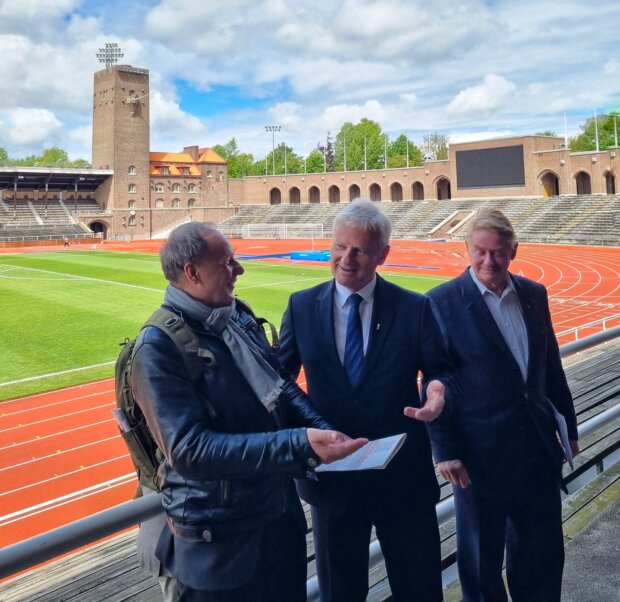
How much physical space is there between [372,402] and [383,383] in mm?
87

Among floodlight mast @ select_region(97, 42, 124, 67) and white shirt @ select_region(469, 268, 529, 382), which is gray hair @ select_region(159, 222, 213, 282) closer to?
white shirt @ select_region(469, 268, 529, 382)

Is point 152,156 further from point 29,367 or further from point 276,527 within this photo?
point 276,527

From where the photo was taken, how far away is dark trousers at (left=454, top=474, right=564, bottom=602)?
8.71ft

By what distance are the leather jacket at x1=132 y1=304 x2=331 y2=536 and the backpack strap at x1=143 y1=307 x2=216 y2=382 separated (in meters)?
0.02


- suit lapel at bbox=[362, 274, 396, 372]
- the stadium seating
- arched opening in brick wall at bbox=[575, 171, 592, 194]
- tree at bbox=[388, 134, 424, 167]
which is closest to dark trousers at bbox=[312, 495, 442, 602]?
suit lapel at bbox=[362, 274, 396, 372]

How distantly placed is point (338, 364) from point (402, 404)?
1.00 ft

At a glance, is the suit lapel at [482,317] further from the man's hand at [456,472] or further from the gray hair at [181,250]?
the gray hair at [181,250]

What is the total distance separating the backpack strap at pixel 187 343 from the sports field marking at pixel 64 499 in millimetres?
5916

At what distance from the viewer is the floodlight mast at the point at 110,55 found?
7394 centimetres

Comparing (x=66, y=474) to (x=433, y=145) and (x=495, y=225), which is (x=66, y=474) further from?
(x=433, y=145)

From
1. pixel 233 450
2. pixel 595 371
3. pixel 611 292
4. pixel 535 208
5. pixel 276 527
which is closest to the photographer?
pixel 233 450

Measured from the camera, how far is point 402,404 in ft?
8.01

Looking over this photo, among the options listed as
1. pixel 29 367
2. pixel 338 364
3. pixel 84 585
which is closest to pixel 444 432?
pixel 338 364

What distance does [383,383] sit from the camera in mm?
2406
